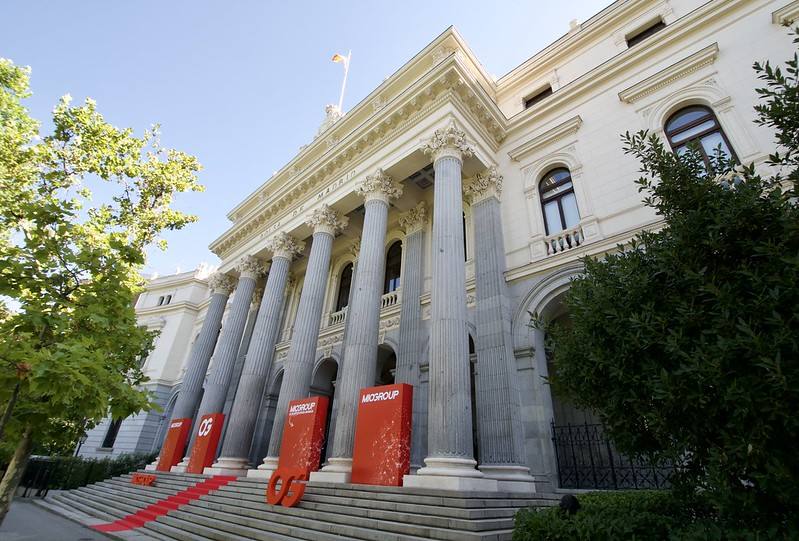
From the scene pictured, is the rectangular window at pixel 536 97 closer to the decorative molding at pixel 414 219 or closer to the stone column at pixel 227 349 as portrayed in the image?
the decorative molding at pixel 414 219

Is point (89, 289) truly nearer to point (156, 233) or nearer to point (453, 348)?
point (453, 348)

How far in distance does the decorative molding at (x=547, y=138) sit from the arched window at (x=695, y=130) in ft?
8.49

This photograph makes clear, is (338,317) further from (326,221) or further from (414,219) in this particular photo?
(414,219)

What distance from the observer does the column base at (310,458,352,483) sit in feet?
30.4

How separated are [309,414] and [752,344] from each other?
972cm

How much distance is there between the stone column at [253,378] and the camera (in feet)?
43.9

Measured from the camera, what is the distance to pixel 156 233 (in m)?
14.9

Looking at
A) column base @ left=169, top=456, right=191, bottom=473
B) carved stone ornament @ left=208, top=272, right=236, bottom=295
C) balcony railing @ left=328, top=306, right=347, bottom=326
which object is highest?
carved stone ornament @ left=208, top=272, right=236, bottom=295

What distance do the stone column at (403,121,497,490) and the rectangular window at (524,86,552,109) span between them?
17.6 feet

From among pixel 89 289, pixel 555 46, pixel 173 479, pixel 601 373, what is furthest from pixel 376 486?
pixel 555 46

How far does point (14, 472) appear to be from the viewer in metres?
6.25

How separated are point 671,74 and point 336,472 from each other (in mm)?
14446

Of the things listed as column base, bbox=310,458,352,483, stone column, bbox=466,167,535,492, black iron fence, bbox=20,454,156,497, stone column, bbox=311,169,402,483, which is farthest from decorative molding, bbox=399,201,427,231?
black iron fence, bbox=20,454,156,497

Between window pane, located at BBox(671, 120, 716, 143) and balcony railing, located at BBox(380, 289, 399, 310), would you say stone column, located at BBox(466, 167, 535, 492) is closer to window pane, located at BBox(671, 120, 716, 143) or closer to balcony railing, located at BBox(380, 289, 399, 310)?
balcony railing, located at BBox(380, 289, 399, 310)
